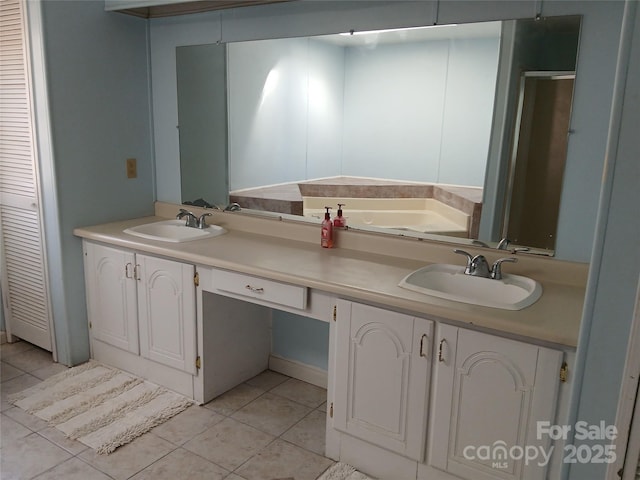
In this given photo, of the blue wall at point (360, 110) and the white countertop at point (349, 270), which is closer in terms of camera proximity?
the white countertop at point (349, 270)

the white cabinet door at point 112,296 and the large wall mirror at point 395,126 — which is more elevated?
the large wall mirror at point 395,126

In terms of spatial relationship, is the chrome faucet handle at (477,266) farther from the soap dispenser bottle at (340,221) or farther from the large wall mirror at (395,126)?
the soap dispenser bottle at (340,221)

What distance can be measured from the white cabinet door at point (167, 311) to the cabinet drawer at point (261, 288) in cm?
21

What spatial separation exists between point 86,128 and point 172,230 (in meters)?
0.72

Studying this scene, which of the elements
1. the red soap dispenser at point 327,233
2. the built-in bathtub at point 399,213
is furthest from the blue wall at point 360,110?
the red soap dispenser at point 327,233

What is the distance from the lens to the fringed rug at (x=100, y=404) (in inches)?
94.2

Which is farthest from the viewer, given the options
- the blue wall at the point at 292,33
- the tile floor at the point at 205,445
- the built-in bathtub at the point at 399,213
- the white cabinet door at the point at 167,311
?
the white cabinet door at the point at 167,311

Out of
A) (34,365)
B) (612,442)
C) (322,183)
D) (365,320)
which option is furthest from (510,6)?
(34,365)

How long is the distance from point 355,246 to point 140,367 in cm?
137

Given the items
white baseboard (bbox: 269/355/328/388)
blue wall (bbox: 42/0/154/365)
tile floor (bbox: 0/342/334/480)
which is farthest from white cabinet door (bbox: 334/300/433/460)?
blue wall (bbox: 42/0/154/365)

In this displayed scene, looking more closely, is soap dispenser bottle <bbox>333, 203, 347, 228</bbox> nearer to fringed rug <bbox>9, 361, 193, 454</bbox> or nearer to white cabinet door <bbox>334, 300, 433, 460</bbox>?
white cabinet door <bbox>334, 300, 433, 460</bbox>

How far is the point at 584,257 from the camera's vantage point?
2055 mm

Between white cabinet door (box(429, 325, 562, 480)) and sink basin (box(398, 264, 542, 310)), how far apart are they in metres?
0.19

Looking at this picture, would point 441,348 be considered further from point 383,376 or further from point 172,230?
point 172,230
